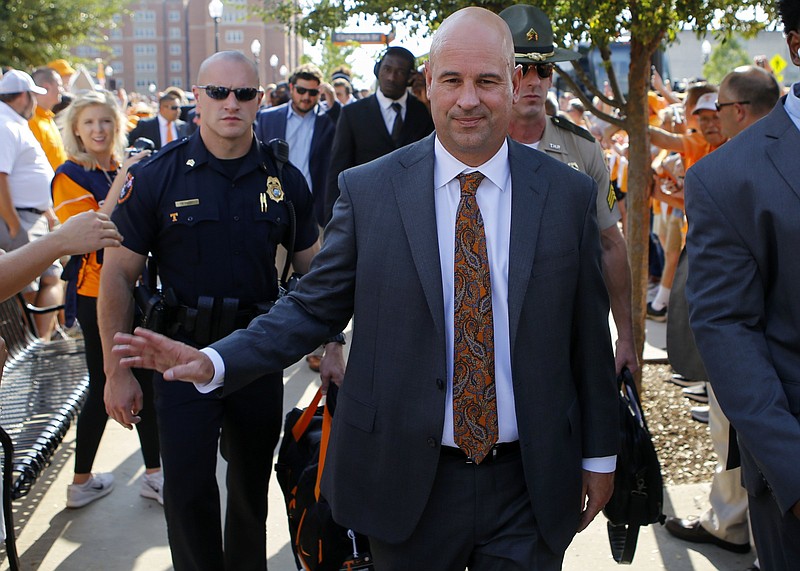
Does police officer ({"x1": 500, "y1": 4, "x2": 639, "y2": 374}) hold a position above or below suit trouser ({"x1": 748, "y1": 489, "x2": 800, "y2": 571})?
above

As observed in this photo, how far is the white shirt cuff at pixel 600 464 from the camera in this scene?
105 inches

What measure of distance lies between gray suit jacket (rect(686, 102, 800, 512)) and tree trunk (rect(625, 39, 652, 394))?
3.45 metres

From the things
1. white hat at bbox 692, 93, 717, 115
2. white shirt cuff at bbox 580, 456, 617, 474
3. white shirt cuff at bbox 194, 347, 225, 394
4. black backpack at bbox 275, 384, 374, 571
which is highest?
white hat at bbox 692, 93, 717, 115

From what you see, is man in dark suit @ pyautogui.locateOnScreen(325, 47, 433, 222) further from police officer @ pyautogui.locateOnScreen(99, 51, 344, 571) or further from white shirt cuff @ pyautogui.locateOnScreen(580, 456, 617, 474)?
white shirt cuff @ pyautogui.locateOnScreen(580, 456, 617, 474)

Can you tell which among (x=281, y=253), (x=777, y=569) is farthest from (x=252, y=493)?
(x=777, y=569)

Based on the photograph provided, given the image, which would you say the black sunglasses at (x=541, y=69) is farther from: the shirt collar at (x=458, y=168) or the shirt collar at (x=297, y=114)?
the shirt collar at (x=297, y=114)

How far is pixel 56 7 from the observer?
26.7 meters

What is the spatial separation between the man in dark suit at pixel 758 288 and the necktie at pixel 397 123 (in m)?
4.42

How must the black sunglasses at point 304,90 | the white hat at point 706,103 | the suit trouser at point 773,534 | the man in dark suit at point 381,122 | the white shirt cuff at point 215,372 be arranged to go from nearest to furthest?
the suit trouser at point 773,534, the white shirt cuff at point 215,372, the white hat at point 706,103, the man in dark suit at point 381,122, the black sunglasses at point 304,90

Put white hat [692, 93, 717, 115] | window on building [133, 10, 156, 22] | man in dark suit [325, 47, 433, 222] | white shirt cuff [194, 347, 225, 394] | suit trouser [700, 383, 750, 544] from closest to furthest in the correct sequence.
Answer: white shirt cuff [194, 347, 225, 394] → suit trouser [700, 383, 750, 544] → white hat [692, 93, 717, 115] → man in dark suit [325, 47, 433, 222] → window on building [133, 10, 156, 22]

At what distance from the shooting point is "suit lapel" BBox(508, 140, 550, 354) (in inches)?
97.0

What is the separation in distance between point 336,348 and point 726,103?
235 centimetres

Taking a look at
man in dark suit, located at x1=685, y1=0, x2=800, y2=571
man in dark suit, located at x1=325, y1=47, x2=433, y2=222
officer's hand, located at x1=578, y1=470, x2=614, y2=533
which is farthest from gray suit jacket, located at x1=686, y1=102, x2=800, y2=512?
man in dark suit, located at x1=325, y1=47, x2=433, y2=222

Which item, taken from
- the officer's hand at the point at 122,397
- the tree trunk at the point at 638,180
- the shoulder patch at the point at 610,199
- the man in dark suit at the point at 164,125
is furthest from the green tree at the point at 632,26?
the man in dark suit at the point at 164,125
